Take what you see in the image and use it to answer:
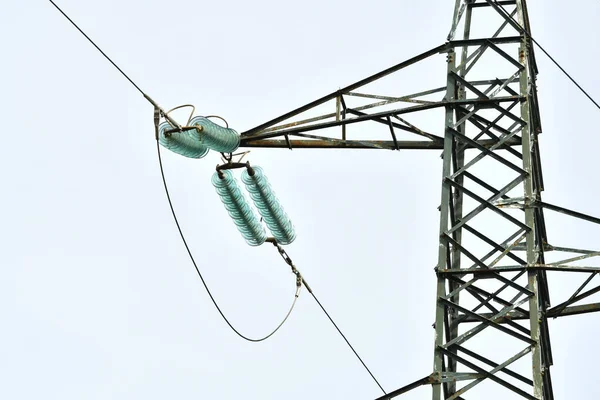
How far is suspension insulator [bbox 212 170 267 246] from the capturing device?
20.8 metres

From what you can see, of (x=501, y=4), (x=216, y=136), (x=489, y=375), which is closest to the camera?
(x=489, y=375)

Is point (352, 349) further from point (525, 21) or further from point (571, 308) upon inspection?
point (525, 21)

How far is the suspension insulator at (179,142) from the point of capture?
1969cm

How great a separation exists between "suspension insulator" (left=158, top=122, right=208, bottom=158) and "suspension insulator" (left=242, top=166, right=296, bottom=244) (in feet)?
3.61

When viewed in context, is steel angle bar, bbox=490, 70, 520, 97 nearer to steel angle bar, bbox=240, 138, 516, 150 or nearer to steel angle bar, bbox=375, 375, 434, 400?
steel angle bar, bbox=240, 138, 516, 150

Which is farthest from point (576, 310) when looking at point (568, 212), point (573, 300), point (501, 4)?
point (501, 4)

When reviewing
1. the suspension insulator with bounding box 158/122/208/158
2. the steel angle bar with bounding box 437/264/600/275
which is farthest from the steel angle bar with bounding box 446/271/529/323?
the suspension insulator with bounding box 158/122/208/158

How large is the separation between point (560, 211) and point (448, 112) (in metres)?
2.53

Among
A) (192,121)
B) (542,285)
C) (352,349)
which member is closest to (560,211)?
(542,285)

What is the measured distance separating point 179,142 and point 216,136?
2.12 feet

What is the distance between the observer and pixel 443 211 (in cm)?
1992

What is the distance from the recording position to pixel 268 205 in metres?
21.4

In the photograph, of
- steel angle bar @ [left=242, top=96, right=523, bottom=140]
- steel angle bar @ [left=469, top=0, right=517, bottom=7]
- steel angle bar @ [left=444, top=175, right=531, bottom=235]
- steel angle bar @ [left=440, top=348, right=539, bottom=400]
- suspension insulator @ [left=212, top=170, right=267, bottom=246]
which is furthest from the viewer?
steel angle bar @ [left=469, top=0, right=517, bottom=7]

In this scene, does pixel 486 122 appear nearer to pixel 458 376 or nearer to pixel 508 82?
pixel 508 82
